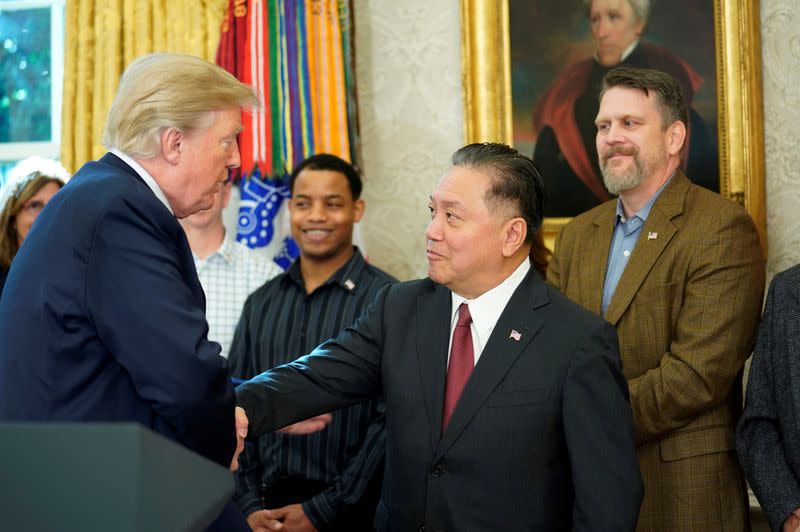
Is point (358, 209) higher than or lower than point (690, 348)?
higher

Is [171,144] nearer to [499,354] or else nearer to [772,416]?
[499,354]

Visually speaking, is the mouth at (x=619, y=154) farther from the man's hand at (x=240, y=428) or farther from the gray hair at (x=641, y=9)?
the man's hand at (x=240, y=428)

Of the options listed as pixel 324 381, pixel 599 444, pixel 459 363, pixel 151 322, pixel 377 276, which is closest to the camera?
pixel 151 322

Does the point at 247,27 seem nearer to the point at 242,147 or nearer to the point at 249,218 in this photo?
the point at 242,147

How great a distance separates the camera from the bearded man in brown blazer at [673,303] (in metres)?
2.92

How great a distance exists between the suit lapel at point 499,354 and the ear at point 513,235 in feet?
0.34

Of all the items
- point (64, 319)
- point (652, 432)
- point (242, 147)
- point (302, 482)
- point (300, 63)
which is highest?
point (300, 63)

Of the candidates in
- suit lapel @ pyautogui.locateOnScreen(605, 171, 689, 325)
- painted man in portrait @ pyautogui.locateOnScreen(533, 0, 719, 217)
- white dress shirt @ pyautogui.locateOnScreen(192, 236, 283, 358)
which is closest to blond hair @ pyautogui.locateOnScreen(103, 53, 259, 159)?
suit lapel @ pyautogui.locateOnScreen(605, 171, 689, 325)

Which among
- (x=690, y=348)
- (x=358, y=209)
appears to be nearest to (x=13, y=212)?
(x=358, y=209)

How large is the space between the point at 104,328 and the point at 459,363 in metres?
0.96

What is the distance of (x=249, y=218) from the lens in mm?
4410

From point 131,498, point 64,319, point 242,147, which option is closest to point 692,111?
point 242,147

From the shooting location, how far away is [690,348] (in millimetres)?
2922

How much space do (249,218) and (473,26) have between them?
53.7 inches
